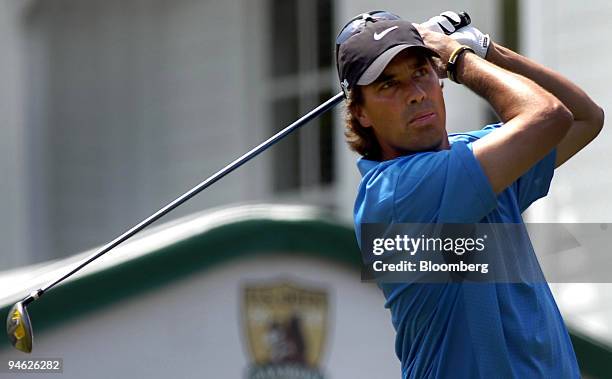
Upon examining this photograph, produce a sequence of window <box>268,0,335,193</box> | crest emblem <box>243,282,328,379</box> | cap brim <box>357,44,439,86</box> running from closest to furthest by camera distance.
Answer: cap brim <box>357,44,439,86</box>, crest emblem <box>243,282,328,379</box>, window <box>268,0,335,193</box>

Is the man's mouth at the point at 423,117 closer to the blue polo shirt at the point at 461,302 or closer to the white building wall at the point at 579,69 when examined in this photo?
the blue polo shirt at the point at 461,302

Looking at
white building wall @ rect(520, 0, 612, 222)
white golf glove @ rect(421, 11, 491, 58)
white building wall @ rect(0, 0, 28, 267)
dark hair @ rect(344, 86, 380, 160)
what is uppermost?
white building wall @ rect(0, 0, 28, 267)

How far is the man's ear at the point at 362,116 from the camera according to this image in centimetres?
362

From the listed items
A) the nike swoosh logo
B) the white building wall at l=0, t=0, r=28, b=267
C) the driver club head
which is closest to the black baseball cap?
the nike swoosh logo

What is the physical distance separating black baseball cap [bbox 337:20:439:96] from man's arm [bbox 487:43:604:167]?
0.30 m

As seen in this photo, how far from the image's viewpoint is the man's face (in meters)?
3.48

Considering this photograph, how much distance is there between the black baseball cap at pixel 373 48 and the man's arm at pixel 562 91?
30 cm

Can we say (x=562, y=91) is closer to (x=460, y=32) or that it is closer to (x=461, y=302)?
(x=460, y=32)

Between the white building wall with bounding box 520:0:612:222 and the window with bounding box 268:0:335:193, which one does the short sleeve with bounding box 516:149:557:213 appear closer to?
the white building wall with bounding box 520:0:612:222

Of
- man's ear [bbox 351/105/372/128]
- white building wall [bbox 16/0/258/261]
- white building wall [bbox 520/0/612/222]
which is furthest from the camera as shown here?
white building wall [bbox 16/0/258/261]

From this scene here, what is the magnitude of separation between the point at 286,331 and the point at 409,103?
2726 millimetres

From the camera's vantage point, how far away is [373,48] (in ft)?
11.5

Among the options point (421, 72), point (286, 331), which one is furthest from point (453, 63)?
point (286, 331)

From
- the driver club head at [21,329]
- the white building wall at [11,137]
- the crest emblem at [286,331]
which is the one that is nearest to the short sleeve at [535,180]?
the driver club head at [21,329]
